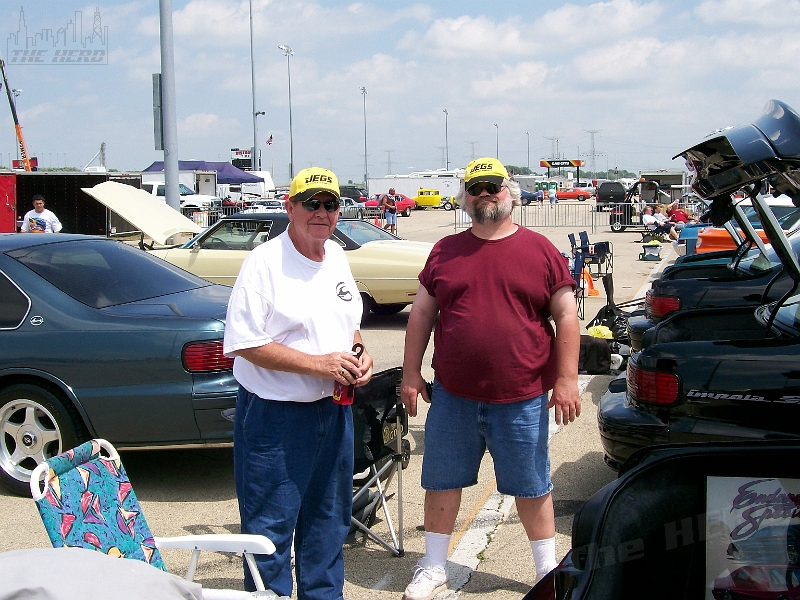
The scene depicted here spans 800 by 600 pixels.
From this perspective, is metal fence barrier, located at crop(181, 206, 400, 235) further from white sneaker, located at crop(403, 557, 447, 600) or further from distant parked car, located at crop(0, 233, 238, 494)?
white sneaker, located at crop(403, 557, 447, 600)

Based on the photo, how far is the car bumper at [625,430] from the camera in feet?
13.3

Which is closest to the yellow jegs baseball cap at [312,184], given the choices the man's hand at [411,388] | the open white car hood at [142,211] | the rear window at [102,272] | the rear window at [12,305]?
the man's hand at [411,388]

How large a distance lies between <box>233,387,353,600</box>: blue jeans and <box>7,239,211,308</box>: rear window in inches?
96.2

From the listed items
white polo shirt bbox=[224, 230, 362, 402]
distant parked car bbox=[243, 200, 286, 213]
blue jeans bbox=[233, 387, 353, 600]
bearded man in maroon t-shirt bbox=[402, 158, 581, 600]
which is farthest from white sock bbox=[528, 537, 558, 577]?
distant parked car bbox=[243, 200, 286, 213]

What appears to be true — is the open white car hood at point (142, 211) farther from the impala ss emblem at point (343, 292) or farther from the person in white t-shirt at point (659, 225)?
the person in white t-shirt at point (659, 225)

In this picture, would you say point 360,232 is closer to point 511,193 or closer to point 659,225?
point 511,193

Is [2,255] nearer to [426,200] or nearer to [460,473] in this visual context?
[460,473]

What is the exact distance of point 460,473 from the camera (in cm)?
358

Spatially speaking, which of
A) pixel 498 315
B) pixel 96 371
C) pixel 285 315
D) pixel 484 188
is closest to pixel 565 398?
pixel 498 315

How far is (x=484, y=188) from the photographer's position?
3.52 meters

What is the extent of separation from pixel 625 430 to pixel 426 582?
1.30 meters

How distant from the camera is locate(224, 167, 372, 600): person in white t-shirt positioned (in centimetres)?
296

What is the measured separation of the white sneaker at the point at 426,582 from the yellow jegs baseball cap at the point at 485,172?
1.62 metres

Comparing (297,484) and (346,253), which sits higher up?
(346,253)
